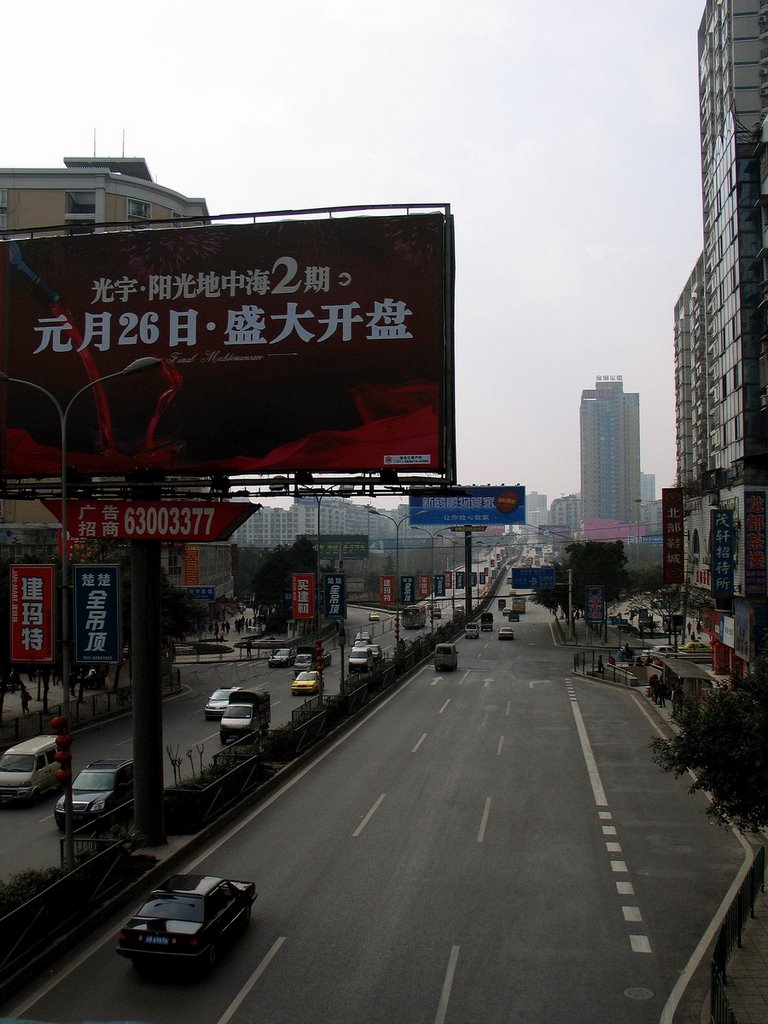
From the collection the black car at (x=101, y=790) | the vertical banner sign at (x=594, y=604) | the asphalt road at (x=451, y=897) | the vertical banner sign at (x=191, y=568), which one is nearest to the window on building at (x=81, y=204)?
the vertical banner sign at (x=191, y=568)

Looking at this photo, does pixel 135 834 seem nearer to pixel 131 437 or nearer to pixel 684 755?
pixel 131 437

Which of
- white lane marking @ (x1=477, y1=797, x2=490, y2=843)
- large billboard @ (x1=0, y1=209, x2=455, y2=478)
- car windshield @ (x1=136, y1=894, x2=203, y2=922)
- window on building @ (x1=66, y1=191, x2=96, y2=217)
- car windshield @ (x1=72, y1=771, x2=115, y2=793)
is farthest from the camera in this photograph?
window on building @ (x1=66, y1=191, x2=96, y2=217)

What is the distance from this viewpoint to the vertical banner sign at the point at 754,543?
103ft

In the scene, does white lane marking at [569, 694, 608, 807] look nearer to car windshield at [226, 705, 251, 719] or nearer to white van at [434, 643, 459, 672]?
car windshield at [226, 705, 251, 719]

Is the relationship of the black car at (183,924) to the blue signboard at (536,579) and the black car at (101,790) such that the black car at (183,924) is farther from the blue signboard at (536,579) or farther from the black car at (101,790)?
the blue signboard at (536,579)

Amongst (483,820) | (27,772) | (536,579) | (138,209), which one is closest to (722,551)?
(483,820)

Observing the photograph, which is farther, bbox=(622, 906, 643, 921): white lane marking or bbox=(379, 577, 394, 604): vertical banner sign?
bbox=(379, 577, 394, 604): vertical banner sign

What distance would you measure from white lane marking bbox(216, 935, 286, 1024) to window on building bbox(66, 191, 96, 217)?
7360 cm

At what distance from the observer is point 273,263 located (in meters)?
18.6

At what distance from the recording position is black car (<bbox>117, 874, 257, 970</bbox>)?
40.4 ft

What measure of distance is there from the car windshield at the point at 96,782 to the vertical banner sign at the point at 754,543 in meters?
22.7

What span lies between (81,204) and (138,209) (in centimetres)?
481

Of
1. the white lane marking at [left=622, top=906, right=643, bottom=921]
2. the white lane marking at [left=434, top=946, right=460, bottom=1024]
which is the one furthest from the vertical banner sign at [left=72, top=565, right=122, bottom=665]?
the white lane marking at [left=622, top=906, right=643, bottom=921]

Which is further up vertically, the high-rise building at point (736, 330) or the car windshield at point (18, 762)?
the high-rise building at point (736, 330)
